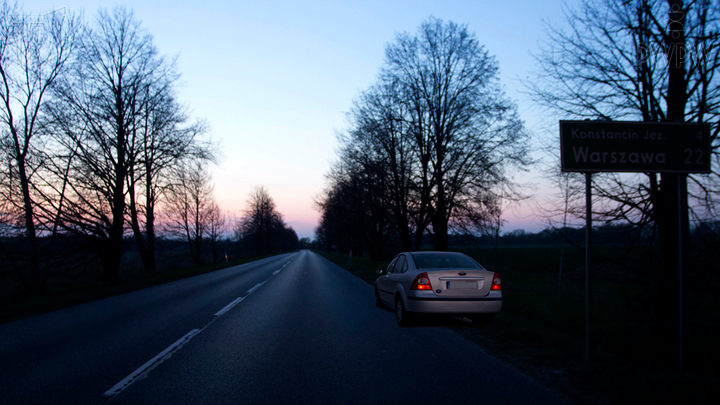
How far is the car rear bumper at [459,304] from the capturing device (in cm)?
725

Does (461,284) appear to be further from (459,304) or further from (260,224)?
(260,224)

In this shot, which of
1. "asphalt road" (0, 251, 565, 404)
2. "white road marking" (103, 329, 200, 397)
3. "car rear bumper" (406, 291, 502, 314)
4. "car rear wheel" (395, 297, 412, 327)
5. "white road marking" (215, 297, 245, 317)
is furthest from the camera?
"white road marking" (215, 297, 245, 317)

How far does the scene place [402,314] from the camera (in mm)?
8164

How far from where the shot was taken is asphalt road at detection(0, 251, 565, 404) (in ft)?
15.4

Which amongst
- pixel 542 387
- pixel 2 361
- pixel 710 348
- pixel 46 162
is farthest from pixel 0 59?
pixel 710 348

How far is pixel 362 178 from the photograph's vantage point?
26.3 m

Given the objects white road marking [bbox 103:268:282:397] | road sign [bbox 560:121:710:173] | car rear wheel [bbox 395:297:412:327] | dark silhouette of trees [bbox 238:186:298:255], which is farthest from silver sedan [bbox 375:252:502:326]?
dark silhouette of trees [bbox 238:186:298:255]

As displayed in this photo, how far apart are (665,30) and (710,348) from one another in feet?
19.4

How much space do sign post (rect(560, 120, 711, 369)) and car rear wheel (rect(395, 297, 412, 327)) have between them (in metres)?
3.01

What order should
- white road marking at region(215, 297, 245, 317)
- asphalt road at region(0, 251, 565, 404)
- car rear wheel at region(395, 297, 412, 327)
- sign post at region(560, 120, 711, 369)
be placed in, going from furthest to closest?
white road marking at region(215, 297, 245, 317) < car rear wheel at region(395, 297, 412, 327) < sign post at region(560, 120, 711, 369) < asphalt road at region(0, 251, 565, 404)

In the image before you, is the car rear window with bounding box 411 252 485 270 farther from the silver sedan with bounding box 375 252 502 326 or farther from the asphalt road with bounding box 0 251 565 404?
the asphalt road with bounding box 0 251 565 404

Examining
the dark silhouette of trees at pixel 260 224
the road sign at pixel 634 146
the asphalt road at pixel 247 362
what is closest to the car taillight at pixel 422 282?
the asphalt road at pixel 247 362

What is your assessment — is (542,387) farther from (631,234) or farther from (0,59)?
(0,59)

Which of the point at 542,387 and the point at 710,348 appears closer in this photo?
the point at 542,387
